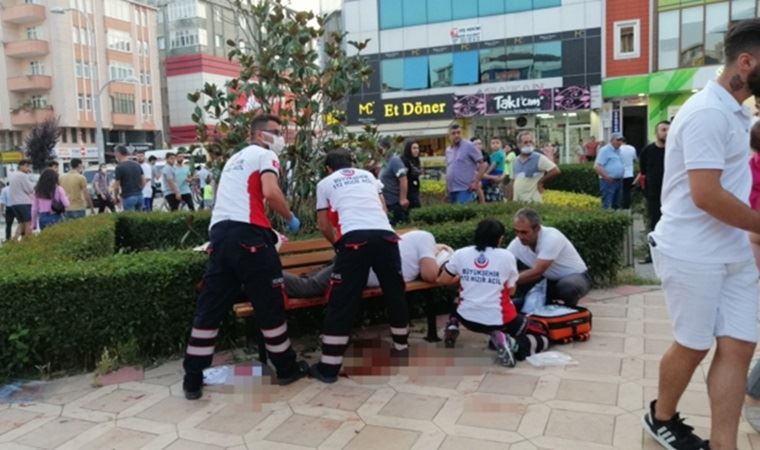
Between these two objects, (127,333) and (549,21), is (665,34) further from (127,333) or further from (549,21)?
(127,333)

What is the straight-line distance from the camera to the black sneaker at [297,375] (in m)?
4.20

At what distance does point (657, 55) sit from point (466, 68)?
354 inches

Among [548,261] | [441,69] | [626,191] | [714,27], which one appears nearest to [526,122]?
[441,69]

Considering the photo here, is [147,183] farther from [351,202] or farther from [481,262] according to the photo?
[481,262]

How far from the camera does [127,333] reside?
15.1ft

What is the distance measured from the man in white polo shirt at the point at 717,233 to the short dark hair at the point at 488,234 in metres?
1.74

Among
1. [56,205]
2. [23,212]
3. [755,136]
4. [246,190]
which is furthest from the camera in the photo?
[23,212]

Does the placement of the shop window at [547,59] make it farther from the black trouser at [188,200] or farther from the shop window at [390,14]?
the black trouser at [188,200]

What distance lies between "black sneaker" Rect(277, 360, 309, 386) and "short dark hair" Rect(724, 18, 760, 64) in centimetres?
308

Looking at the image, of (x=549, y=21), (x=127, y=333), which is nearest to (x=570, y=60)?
(x=549, y=21)

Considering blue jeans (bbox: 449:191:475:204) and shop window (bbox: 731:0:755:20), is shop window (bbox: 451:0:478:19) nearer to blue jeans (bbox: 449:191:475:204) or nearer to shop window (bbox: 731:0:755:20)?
shop window (bbox: 731:0:755:20)

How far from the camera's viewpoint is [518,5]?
31.0 meters

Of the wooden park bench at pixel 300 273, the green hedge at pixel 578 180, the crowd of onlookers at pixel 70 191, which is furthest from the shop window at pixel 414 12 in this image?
the wooden park bench at pixel 300 273

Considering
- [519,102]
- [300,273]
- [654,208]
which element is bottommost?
[300,273]
